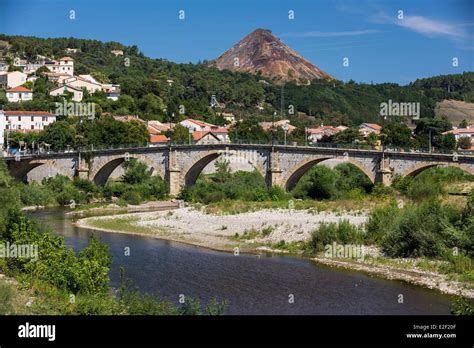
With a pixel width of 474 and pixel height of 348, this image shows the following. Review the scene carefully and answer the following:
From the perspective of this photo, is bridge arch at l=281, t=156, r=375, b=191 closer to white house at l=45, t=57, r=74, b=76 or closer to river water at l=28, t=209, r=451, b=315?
river water at l=28, t=209, r=451, b=315

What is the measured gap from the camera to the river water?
16750 millimetres

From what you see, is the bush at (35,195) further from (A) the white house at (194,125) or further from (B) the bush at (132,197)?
(A) the white house at (194,125)

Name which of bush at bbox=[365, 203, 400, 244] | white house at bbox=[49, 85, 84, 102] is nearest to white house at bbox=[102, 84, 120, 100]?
white house at bbox=[49, 85, 84, 102]

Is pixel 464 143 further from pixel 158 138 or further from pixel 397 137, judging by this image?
pixel 158 138

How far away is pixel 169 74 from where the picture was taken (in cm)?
10000

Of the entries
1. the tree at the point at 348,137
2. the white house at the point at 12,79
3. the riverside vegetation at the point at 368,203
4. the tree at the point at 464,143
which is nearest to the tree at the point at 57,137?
the riverside vegetation at the point at 368,203

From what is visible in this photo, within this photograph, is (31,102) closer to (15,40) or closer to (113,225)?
(113,225)

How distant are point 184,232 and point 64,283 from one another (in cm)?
1424

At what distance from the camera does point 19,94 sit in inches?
2537

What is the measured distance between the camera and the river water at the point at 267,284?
16.8 m

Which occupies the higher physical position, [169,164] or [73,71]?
[73,71]

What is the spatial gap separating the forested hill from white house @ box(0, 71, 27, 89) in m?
9.69

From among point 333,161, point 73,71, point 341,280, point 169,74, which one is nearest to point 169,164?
point 333,161
